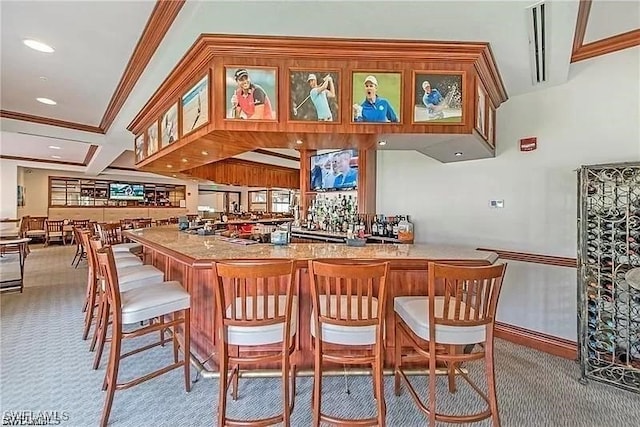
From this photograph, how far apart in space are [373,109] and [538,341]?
2.77 meters

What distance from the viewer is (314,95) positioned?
8.20 feet

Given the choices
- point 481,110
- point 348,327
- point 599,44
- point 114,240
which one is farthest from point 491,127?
point 114,240

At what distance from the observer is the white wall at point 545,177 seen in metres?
2.89

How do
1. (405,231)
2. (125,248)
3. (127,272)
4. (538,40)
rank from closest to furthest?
(538,40) < (127,272) < (405,231) < (125,248)

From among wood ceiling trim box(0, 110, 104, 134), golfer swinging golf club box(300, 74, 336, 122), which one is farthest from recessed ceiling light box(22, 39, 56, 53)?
wood ceiling trim box(0, 110, 104, 134)

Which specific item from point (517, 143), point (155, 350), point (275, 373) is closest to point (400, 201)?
point (517, 143)

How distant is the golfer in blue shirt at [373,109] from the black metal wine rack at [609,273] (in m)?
1.63

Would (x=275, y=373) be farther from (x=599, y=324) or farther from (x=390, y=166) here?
(x=390, y=166)

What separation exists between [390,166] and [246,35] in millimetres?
2720

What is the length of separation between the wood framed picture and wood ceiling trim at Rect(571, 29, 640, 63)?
5.76 ft

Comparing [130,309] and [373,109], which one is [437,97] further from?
[130,309]

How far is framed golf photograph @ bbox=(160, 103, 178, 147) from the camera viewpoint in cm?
326

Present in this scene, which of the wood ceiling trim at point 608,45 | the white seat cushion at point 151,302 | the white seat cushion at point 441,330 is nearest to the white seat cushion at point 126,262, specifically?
the white seat cushion at point 151,302

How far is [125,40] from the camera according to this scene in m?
2.56
